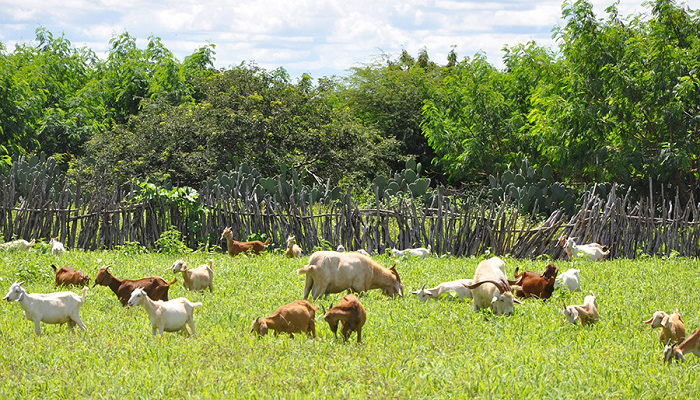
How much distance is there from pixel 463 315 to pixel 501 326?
59 cm

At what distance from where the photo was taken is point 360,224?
1391 centimetres

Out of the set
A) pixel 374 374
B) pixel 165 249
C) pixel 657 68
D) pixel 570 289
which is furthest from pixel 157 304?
pixel 657 68

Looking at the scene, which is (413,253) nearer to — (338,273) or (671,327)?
(338,273)

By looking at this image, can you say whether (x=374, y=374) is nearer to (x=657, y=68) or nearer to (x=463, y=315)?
(x=463, y=315)

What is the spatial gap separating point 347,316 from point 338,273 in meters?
1.92

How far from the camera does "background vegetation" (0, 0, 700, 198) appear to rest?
17.6 m

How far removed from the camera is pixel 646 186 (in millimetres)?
18516

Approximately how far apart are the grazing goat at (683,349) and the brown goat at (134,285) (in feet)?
15.1

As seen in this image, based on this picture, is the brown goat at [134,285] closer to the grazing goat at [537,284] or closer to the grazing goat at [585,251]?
the grazing goat at [537,284]

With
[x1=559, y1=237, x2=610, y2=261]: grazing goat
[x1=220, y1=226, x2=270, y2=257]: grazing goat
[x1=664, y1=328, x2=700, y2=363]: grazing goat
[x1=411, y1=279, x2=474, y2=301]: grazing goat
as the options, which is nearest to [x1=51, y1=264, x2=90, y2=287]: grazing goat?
[x1=220, y1=226, x2=270, y2=257]: grazing goat

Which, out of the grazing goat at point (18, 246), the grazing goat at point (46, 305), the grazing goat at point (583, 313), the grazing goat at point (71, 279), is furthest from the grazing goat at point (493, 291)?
the grazing goat at point (18, 246)

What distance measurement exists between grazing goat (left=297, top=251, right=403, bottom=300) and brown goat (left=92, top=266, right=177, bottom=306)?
137cm

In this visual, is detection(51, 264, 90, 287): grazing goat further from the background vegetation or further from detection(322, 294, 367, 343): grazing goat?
the background vegetation

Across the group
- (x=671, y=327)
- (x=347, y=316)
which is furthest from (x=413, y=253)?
(x=671, y=327)
